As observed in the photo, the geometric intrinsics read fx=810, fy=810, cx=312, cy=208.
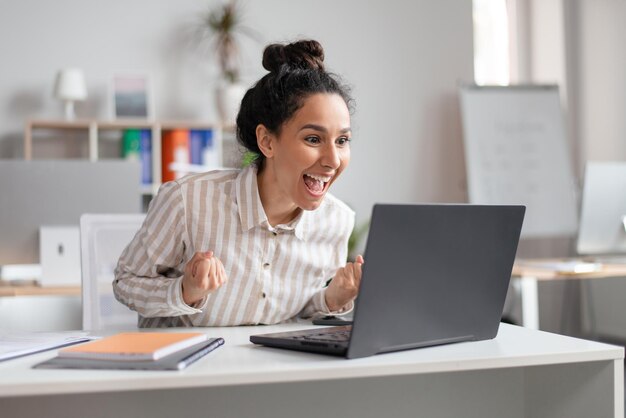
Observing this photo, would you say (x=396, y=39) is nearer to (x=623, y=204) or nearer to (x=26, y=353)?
(x=623, y=204)

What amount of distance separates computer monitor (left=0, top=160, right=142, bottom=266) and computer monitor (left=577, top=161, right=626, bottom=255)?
1.98 meters

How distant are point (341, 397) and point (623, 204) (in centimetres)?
260

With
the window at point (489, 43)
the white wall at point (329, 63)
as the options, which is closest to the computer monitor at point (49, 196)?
the white wall at point (329, 63)

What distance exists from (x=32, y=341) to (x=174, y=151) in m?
3.19

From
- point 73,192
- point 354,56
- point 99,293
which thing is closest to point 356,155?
point 354,56

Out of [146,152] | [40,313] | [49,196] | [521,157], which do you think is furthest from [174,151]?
[40,313]

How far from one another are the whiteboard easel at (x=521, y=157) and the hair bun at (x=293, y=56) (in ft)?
9.36

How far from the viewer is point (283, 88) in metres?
1.69

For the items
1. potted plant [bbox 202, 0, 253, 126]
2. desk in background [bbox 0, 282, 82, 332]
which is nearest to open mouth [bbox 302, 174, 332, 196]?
desk in background [bbox 0, 282, 82, 332]

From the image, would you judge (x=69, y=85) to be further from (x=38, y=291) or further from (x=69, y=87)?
(x=38, y=291)

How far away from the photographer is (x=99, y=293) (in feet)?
6.36

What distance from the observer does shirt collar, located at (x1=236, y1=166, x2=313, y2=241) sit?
168 centimetres

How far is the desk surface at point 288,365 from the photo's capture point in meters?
0.99

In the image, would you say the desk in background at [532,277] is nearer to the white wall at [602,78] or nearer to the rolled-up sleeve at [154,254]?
the white wall at [602,78]
